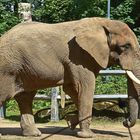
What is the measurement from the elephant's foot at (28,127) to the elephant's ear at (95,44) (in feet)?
5.11

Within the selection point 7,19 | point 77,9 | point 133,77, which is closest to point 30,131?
point 133,77

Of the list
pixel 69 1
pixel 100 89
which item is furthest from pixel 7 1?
pixel 100 89

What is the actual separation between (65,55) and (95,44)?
53cm

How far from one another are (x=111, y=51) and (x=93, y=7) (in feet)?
48.8

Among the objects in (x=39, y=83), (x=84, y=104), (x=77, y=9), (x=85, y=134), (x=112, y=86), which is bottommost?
(x=85, y=134)

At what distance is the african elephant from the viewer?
9.10m

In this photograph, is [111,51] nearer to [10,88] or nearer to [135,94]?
[135,94]

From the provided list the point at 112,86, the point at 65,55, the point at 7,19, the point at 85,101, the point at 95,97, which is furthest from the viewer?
the point at 7,19

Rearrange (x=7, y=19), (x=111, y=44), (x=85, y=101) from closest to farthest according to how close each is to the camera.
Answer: (x=85, y=101) < (x=111, y=44) < (x=7, y=19)

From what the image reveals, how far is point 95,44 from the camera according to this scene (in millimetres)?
9250

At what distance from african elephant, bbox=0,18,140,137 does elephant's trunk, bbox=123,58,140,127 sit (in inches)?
4.0

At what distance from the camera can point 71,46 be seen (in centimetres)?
921

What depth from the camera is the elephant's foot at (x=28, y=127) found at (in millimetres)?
9500

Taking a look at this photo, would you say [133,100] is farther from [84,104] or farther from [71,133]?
[71,133]
